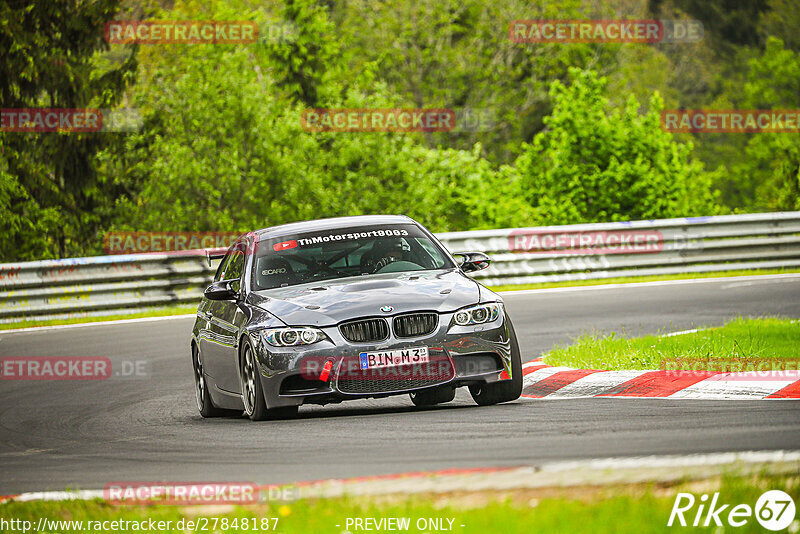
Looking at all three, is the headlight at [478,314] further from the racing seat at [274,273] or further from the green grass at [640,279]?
the green grass at [640,279]

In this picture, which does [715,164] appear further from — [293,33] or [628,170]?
[628,170]

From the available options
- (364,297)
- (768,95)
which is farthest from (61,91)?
(768,95)

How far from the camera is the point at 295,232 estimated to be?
10.8 m

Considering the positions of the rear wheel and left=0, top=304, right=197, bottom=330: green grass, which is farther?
left=0, top=304, right=197, bottom=330: green grass

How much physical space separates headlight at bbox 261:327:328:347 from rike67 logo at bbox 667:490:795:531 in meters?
4.33

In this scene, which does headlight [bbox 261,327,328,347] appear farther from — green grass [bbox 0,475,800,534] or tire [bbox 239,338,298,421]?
green grass [bbox 0,475,800,534]

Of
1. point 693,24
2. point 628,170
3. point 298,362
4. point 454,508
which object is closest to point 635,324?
point 298,362

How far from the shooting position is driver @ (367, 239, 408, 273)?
10.4 meters

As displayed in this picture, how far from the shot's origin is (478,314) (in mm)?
9391

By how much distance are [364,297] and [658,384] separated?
2342 millimetres

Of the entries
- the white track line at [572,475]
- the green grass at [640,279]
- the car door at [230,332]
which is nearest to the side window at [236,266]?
the car door at [230,332]

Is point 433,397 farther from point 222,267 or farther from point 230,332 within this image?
point 222,267

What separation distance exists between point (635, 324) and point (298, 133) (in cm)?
1950

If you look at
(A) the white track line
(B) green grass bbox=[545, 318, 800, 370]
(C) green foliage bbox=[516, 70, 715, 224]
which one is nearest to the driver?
(B) green grass bbox=[545, 318, 800, 370]
